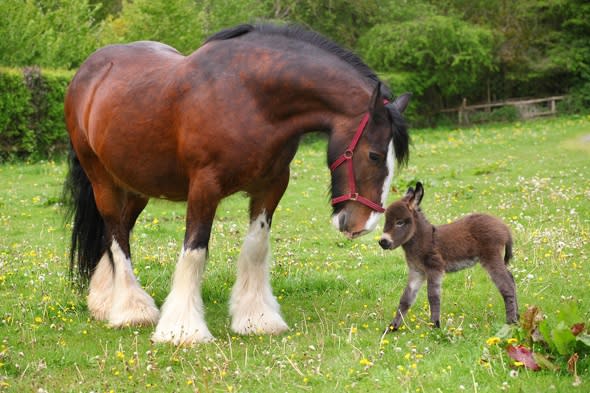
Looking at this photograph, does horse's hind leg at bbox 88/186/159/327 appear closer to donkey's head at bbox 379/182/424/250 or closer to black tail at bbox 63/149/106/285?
black tail at bbox 63/149/106/285

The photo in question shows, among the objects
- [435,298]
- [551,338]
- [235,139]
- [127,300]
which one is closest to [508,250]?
→ [435,298]

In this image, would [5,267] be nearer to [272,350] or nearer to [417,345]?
[272,350]

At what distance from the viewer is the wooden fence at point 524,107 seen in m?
39.7

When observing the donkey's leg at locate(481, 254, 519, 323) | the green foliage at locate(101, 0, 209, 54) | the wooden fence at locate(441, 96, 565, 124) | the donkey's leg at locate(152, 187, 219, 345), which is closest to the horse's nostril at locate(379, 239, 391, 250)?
the donkey's leg at locate(481, 254, 519, 323)

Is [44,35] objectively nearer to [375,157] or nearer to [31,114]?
[31,114]

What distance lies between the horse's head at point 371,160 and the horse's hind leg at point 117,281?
2.63m

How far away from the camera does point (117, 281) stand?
7871 mm

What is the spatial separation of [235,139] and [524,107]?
36.5 m

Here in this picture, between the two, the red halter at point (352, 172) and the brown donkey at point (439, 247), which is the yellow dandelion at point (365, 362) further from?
the red halter at point (352, 172)

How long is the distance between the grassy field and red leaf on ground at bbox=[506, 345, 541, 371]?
0.06 m

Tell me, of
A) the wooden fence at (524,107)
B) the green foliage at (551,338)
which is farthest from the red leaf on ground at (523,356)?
the wooden fence at (524,107)

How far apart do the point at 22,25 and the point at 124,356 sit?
1112 inches

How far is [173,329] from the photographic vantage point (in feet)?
21.9

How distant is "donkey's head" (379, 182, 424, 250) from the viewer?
6.34m
